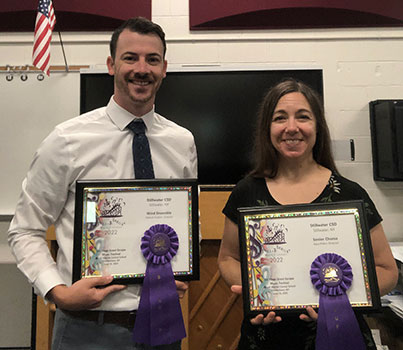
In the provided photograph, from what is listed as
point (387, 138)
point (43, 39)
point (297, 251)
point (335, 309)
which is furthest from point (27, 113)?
point (387, 138)

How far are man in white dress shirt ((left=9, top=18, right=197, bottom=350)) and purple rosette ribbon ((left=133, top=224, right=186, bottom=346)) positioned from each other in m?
0.05

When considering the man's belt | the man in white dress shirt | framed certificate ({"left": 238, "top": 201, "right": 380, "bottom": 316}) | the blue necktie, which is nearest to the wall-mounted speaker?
framed certificate ({"left": 238, "top": 201, "right": 380, "bottom": 316})

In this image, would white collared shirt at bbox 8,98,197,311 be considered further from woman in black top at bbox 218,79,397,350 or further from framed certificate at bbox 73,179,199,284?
woman in black top at bbox 218,79,397,350

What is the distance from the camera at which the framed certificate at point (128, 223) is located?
986 millimetres

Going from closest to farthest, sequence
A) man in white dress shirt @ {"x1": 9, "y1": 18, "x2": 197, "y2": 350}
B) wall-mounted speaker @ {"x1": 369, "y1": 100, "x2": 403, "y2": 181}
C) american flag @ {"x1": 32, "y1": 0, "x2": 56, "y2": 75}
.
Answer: man in white dress shirt @ {"x1": 9, "y1": 18, "x2": 197, "y2": 350}, american flag @ {"x1": 32, "y1": 0, "x2": 56, "y2": 75}, wall-mounted speaker @ {"x1": 369, "y1": 100, "x2": 403, "y2": 181}

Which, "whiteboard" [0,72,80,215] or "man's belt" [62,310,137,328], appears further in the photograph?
"whiteboard" [0,72,80,215]

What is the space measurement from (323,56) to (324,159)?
170 cm

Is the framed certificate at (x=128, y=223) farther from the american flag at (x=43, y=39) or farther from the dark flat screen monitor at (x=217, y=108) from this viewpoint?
the american flag at (x=43, y=39)

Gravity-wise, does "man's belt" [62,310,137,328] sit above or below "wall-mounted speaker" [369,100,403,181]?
below

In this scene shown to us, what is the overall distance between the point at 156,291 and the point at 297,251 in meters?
0.44

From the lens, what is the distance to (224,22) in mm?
2600

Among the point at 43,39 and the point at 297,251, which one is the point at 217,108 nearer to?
the point at 43,39

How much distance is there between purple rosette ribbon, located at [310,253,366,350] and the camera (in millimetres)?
925

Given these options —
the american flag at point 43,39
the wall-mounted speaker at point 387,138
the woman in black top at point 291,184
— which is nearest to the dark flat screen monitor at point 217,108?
the american flag at point 43,39
